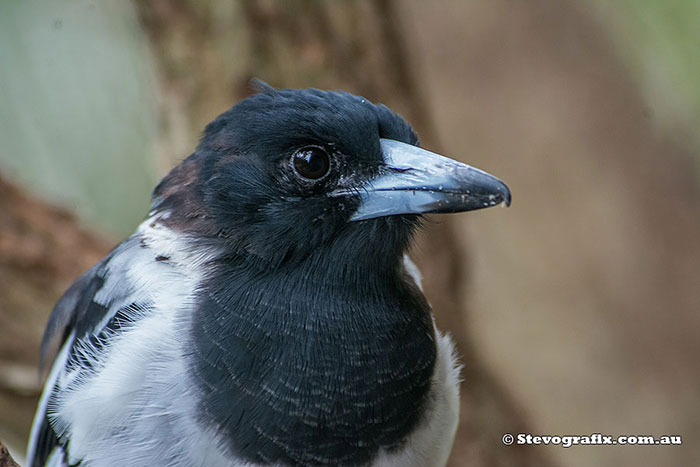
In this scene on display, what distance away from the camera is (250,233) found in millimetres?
2379

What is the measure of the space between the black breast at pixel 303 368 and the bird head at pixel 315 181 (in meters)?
0.13

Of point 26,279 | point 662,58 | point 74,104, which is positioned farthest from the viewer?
point 74,104

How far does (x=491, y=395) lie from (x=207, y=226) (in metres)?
2.33

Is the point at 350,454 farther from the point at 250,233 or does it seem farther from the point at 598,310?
the point at 598,310

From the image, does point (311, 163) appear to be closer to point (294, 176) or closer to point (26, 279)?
point (294, 176)

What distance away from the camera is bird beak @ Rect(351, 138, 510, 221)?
225 centimetres

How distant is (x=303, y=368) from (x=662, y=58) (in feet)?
14.0

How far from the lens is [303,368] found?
2.31 m

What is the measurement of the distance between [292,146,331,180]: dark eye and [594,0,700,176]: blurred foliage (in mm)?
3752

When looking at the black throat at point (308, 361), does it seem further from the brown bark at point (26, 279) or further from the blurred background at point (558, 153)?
the blurred background at point (558, 153)

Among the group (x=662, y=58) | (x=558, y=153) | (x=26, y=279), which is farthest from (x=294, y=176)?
(x=662, y=58)

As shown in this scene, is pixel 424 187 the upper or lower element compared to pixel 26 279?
lower

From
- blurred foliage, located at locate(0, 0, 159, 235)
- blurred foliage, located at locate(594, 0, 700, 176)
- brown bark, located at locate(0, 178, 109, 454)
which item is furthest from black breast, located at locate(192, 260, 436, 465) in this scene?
blurred foliage, located at locate(594, 0, 700, 176)

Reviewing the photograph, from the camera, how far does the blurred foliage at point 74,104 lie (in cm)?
529
